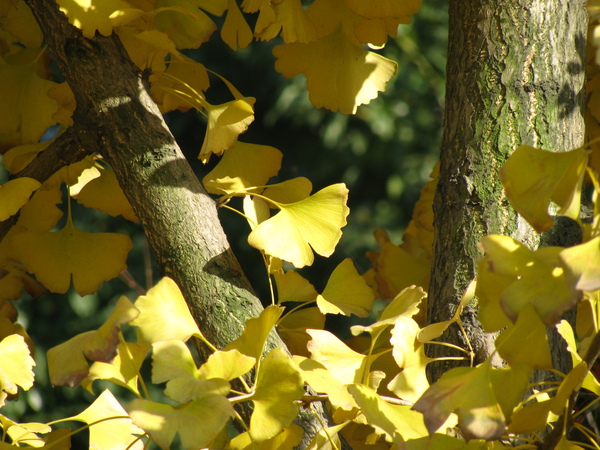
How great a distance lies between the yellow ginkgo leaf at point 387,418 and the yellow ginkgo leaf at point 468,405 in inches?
1.4

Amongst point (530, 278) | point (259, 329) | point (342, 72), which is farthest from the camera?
point (342, 72)

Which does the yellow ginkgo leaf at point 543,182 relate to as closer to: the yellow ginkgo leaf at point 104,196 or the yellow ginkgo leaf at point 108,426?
the yellow ginkgo leaf at point 108,426

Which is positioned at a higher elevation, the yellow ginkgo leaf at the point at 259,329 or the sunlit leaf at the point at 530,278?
the sunlit leaf at the point at 530,278

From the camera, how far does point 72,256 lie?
27.9 inches

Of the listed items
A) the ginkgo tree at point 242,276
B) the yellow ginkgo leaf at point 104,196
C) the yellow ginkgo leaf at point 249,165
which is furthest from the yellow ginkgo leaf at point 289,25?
the yellow ginkgo leaf at point 104,196

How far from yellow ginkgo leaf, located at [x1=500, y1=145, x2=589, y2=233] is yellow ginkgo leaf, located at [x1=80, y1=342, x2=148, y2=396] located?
27 cm

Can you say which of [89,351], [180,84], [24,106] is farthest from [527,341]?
[24,106]

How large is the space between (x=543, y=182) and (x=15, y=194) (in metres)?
0.45

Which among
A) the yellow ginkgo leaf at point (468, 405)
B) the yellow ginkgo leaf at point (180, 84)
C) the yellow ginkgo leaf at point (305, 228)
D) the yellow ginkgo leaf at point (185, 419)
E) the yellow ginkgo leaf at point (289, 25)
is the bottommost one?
the yellow ginkgo leaf at point (305, 228)

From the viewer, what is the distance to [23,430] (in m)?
0.51

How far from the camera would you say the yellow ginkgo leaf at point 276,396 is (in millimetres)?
408

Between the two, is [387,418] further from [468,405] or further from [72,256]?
[72,256]

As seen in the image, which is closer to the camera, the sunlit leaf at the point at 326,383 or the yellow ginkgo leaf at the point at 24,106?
the sunlit leaf at the point at 326,383

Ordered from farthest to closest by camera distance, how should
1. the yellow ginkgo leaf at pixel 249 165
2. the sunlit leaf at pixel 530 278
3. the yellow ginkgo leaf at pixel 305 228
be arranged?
the yellow ginkgo leaf at pixel 249 165 < the yellow ginkgo leaf at pixel 305 228 < the sunlit leaf at pixel 530 278
